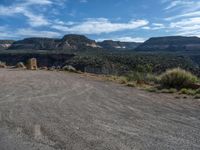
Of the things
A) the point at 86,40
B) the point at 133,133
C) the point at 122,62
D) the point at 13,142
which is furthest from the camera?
the point at 86,40

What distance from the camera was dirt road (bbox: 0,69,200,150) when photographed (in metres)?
8.13

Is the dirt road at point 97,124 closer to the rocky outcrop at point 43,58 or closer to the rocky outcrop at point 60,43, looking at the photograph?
the rocky outcrop at point 43,58

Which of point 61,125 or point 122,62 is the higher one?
point 61,125

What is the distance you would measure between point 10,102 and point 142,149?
8363 millimetres

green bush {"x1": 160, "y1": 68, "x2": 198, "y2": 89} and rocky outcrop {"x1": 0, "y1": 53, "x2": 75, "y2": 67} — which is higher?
green bush {"x1": 160, "y1": 68, "x2": 198, "y2": 89}

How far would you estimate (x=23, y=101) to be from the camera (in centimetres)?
1514

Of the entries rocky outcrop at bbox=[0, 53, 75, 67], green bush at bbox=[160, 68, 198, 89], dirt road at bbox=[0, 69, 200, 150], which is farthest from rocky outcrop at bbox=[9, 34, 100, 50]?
dirt road at bbox=[0, 69, 200, 150]

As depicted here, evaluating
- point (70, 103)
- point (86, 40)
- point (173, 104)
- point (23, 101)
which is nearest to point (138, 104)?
point (173, 104)

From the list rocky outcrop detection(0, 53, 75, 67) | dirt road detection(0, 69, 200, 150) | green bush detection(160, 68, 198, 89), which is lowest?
rocky outcrop detection(0, 53, 75, 67)

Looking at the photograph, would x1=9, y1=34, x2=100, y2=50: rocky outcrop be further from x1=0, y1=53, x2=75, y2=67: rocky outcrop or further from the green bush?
the green bush

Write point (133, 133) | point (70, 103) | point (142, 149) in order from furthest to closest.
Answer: point (70, 103) < point (133, 133) < point (142, 149)

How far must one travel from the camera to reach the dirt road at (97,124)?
813 centimetres

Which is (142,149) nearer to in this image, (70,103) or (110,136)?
(110,136)

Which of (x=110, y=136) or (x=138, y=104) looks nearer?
(x=110, y=136)
